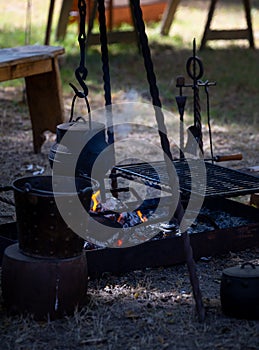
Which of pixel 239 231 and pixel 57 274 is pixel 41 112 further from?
pixel 57 274

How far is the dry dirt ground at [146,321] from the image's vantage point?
308 cm

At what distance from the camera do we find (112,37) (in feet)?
36.4

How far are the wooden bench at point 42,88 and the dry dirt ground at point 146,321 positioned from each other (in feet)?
9.06

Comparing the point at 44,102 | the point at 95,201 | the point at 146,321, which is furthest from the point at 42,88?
the point at 146,321

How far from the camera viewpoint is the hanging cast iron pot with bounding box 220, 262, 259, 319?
3268 millimetres

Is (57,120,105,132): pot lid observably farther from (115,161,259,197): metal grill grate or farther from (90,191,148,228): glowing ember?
(90,191,148,228): glowing ember

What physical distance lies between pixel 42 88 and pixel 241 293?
3752 mm

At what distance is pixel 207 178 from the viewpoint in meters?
4.50

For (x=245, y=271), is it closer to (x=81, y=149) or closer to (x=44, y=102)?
(x=81, y=149)

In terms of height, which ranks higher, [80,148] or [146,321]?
[80,148]

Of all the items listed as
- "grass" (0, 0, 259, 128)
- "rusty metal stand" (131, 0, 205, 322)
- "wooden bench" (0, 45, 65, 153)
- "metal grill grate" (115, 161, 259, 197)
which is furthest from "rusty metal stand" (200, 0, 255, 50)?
"rusty metal stand" (131, 0, 205, 322)

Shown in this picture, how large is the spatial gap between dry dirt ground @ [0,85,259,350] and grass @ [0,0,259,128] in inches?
162

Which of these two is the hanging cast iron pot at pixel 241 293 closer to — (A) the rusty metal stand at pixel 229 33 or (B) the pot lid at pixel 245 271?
(B) the pot lid at pixel 245 271

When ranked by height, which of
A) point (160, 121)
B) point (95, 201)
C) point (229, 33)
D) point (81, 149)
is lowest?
point (229, 33)
